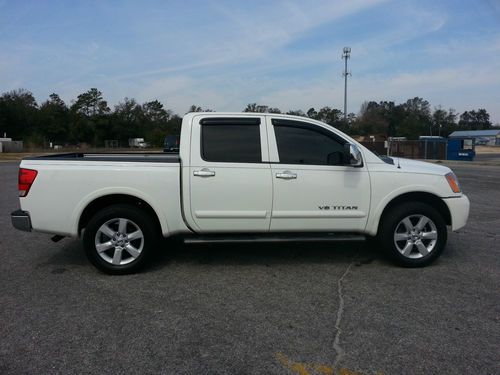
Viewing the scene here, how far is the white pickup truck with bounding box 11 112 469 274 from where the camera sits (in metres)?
4.83

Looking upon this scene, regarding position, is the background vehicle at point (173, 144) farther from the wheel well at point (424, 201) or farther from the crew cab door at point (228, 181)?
the wheel well at point (424, 201)

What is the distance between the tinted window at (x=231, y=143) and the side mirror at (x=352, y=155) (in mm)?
1007

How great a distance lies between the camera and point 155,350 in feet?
10.7

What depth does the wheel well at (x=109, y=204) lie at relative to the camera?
496 cm

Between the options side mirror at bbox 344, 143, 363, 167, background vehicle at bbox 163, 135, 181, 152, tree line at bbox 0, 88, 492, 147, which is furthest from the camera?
tree line at bbox 0, 88, 492, 147

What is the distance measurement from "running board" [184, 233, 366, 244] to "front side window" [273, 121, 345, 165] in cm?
88

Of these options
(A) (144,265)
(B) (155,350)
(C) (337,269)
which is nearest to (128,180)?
(A) (144,265)

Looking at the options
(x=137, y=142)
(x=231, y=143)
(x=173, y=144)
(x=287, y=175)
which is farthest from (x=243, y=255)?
(x=137, y=142)

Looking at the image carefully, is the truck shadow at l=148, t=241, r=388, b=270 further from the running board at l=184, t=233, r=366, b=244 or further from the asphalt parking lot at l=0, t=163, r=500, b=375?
the running board at l=184, t=233, r=366, b=244

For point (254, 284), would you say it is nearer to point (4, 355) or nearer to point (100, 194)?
point (100, 194)

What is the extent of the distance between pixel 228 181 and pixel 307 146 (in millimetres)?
1053

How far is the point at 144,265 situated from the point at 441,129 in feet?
459

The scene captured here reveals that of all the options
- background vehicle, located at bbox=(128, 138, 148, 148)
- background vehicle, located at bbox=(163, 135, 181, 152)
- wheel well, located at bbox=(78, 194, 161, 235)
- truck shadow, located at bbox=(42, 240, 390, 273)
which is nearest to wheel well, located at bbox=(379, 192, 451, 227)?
truck shadow, located at bbox=(42, 240, 390, 273)

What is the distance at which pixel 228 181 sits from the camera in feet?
16.0
